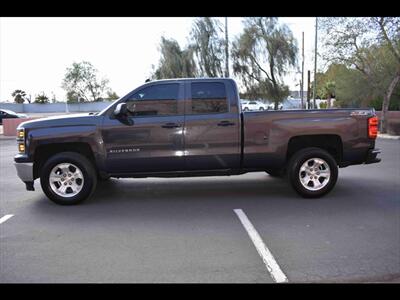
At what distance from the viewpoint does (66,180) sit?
250 inches

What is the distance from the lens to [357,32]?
1914 cm

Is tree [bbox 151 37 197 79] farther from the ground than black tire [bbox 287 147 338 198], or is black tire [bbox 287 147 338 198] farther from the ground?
tree [bbox 151 37 197 79]

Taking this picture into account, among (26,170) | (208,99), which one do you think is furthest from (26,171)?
(208,99)

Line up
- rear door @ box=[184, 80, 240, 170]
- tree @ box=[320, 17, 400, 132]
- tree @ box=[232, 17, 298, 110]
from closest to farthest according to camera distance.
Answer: rear door @ box=[184, 80, 240, 170] → tree @ box=[320, 17, 400, 132] → tree @ box=[232, 17, 298, 110]

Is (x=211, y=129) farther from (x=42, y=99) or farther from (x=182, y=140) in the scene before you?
(x=42, y=99)

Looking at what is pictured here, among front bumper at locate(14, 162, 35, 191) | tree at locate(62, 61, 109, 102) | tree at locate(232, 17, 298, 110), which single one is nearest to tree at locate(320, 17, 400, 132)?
tree at locate(232, 17, 298, 110)

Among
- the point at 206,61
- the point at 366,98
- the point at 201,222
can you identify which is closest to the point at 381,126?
the point at 366,98

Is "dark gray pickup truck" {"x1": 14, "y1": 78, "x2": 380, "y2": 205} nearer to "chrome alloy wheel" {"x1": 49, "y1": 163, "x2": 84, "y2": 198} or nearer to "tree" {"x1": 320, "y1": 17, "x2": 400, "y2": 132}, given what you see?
"chrome alloy wheel" {"x1": 49, "y1": 163, "x2": 84, "y2": 198}

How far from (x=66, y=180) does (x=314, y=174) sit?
415 centimetres

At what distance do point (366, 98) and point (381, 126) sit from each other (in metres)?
7.26

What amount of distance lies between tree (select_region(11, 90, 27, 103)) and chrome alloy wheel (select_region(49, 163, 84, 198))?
Result: 86567 mm

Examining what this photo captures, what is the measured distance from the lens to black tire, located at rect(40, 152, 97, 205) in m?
Answer: 6.27

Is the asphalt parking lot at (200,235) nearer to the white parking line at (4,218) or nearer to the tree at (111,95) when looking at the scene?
the white parking line at (4,218)
